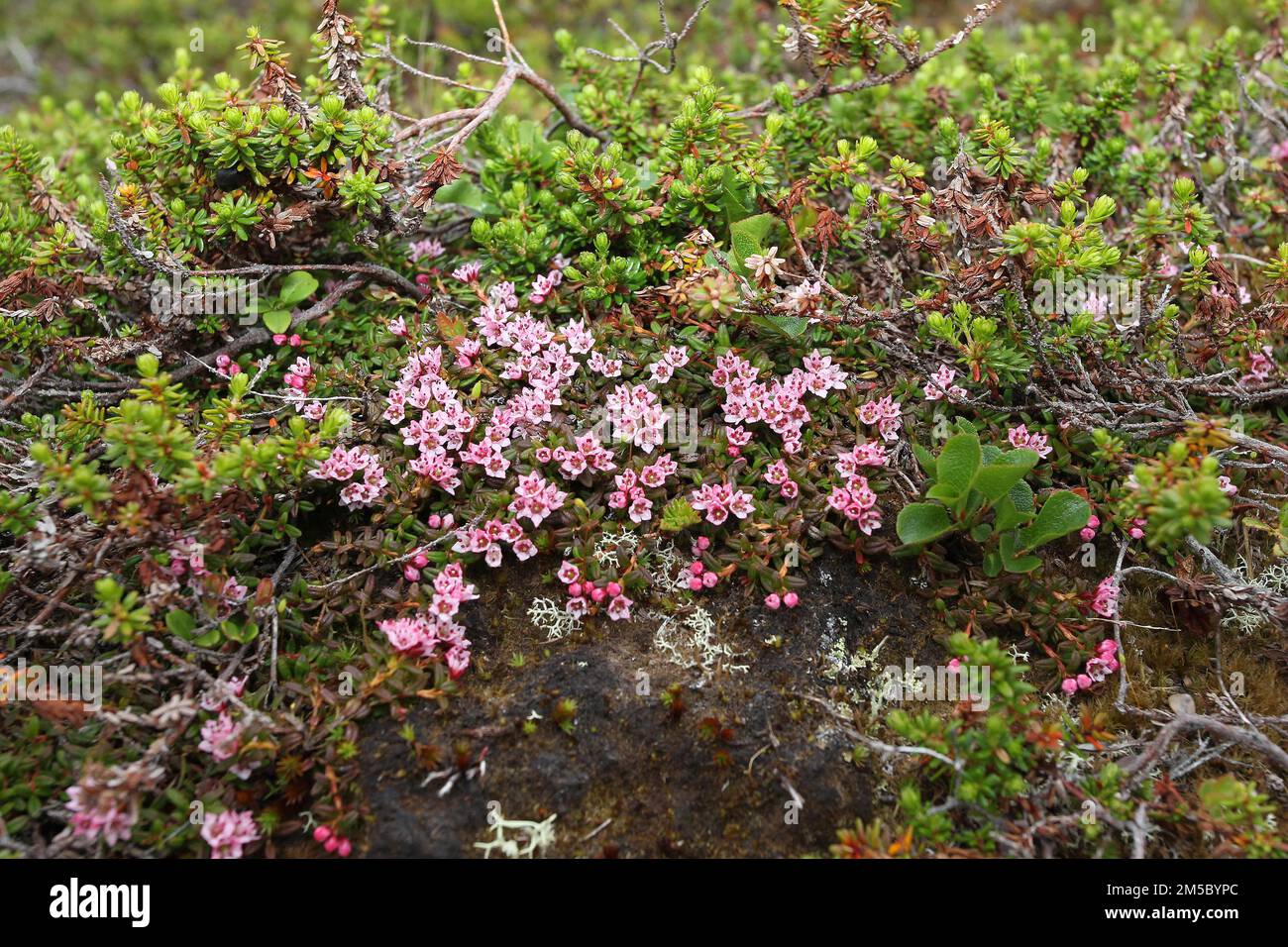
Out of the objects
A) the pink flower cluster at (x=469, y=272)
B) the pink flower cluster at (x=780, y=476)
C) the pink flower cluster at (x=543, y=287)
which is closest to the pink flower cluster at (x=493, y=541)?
the pink flower cluster at (x=780, y=476)

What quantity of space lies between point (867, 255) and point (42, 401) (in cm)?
386

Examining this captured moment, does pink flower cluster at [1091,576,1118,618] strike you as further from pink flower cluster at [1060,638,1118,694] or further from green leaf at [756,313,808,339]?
green leaf at [756,313,808,339]

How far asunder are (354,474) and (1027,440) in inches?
111

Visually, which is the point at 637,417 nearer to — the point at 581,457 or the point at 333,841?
the point at 581,457

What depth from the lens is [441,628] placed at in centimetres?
354

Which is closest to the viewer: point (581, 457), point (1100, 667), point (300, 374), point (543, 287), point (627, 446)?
point (1100, 667)

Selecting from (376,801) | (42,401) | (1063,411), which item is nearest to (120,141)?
(42,401)

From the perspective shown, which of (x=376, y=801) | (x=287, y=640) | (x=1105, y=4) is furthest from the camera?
(x=1105, y=4)

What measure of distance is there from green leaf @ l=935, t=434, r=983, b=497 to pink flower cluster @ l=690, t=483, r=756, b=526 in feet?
2.49

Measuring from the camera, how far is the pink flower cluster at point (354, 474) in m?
3.79

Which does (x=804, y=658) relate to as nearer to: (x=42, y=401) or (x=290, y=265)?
(x=290, y=265)

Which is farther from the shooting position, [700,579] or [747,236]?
[747,236]

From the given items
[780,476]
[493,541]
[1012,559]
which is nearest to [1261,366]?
[1012,559]

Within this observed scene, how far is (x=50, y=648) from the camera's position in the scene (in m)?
3.67
